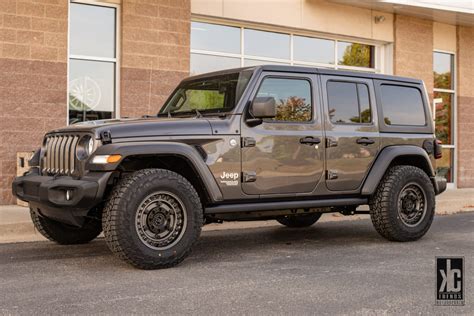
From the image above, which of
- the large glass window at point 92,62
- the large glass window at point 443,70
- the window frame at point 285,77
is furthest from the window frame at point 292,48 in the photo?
the window frame at point 285,77

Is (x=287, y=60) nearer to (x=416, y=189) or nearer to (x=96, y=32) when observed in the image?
(x=96, y=32)

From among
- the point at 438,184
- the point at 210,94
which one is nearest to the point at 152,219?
the point at 210,94

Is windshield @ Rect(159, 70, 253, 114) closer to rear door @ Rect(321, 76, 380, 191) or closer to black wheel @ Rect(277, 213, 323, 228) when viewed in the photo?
rear door @ Rect(321, 76, 380, 191)

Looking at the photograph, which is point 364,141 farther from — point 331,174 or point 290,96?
point 290,96

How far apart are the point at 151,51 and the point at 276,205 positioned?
6284 mm

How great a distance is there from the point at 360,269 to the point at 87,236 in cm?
306

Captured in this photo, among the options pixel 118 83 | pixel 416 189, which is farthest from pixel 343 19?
pixel 416 189

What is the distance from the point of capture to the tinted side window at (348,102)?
22.8 feet

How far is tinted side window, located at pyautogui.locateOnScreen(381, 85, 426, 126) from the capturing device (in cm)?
746

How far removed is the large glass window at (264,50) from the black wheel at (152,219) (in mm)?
7355

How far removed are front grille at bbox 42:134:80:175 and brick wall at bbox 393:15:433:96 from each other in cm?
1096

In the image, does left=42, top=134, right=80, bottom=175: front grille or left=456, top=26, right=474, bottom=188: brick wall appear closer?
left=42, top=134, right=80, bottom=175: front grille

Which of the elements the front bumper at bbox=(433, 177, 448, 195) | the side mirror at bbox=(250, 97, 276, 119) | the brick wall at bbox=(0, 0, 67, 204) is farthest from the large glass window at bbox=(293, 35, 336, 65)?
the side mirror at bbox=(250, 97, 276, 119)

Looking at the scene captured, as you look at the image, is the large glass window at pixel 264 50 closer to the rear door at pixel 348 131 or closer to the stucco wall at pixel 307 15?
the stucco wall at pixel 307 15
